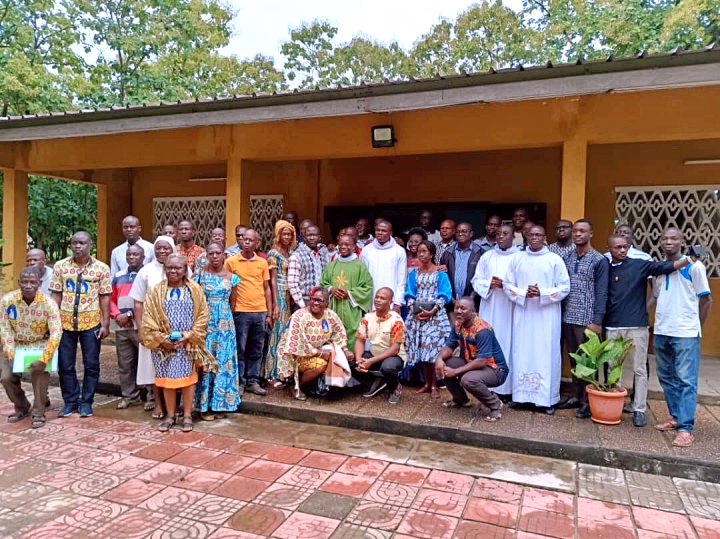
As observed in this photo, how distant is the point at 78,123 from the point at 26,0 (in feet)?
26.1

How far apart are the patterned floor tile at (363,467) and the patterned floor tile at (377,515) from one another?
15.3 inches

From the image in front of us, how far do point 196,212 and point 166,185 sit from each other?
0.86 metres

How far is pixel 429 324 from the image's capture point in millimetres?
4980

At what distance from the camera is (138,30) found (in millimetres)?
13219

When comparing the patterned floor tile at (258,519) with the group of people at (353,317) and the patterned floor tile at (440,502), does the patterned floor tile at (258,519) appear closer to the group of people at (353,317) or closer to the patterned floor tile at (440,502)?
the patterned floor tile at (440,502)

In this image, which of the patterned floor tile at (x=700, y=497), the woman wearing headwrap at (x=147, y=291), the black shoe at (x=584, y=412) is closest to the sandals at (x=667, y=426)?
Result: the black shoe at (x=584, y=412)

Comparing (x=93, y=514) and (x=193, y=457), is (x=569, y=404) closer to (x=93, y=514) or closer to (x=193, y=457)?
(x=193, y=457)

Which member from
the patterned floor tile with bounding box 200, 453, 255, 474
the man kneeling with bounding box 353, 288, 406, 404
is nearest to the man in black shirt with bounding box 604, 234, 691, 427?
the man kneeling with bounding box 353, 288, 406, 404

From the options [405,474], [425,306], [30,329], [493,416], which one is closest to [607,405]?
[493,416]

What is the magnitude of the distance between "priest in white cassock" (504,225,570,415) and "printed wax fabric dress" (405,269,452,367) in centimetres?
62

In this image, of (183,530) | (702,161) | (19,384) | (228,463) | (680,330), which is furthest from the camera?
(702,161)

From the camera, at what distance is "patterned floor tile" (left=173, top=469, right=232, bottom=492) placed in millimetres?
3365

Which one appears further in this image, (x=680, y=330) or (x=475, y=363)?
(x=475, y=363)

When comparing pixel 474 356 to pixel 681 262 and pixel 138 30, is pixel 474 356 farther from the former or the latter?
pixel 138 30
